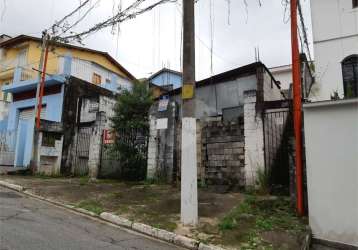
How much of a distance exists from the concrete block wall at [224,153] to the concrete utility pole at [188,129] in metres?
3.98

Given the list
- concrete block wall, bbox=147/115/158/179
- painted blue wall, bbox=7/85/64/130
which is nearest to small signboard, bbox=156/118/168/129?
concrete block wall, bbox=147/115/158/179

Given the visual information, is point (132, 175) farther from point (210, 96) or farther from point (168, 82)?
point (168, 82)

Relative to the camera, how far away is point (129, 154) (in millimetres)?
12531

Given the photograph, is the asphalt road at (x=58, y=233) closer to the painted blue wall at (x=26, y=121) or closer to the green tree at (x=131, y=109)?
the green tree at (x=131, y=109)

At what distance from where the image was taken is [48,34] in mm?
15469

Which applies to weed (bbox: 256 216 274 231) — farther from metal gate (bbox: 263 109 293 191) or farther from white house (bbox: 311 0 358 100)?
white house (bbox: 311 0 358 100)

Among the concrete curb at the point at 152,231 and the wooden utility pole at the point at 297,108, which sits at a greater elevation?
the wooden utility pole at the point at 297,108

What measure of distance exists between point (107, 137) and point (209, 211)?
25.6ft

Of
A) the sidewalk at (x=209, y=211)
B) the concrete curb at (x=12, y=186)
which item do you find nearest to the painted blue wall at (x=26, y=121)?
the concrete curb at (x=12, y=186)

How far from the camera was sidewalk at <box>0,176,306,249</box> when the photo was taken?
202 inches

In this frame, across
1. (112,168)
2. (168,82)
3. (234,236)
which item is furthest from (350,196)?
(168,82)

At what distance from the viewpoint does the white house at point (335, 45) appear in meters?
13.5

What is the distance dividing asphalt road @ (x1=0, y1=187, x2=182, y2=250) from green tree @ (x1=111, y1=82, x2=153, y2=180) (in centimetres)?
543

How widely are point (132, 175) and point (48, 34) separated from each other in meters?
8.77
